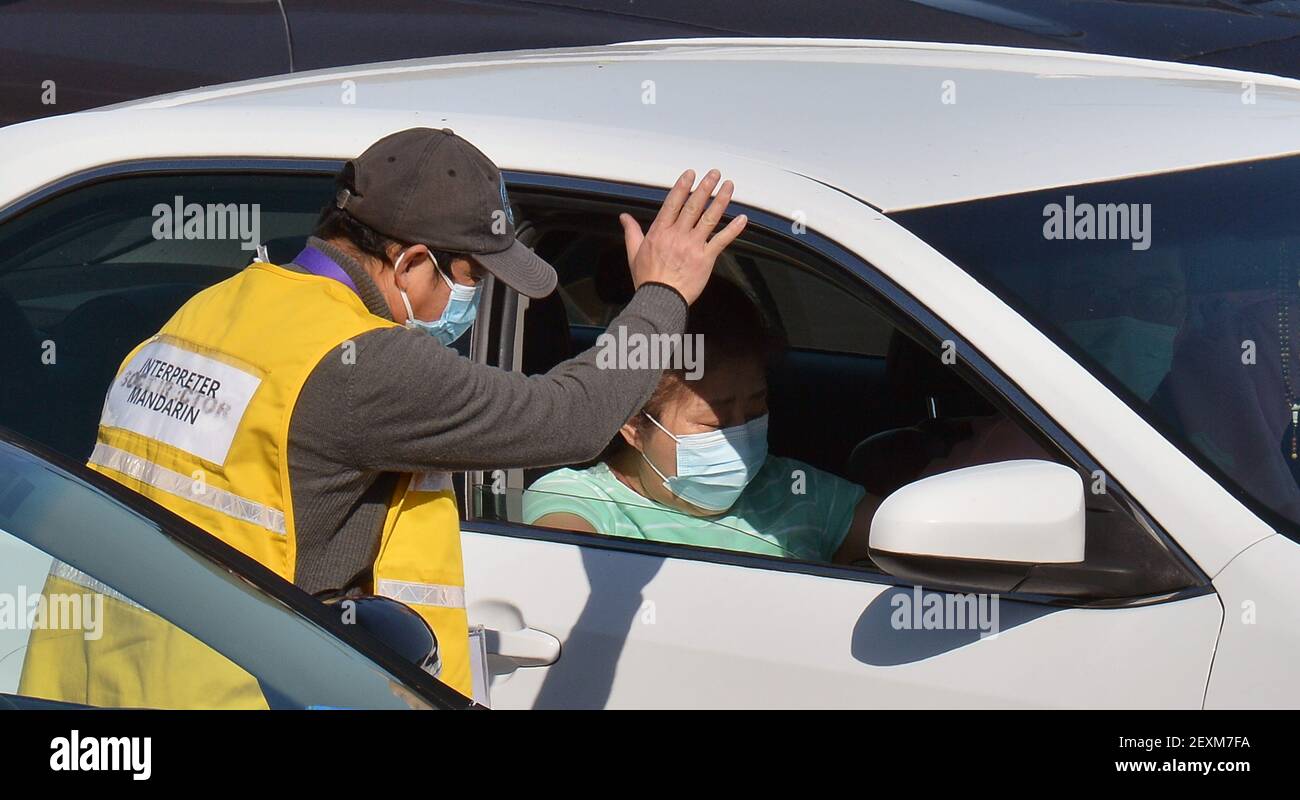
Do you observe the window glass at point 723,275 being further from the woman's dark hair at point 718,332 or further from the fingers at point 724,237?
the fingers at point 724,237

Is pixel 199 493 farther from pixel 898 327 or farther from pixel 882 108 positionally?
pixel 882 108

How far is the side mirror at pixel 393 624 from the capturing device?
182 cm

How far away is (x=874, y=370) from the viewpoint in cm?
344

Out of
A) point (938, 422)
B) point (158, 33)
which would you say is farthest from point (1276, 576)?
point (158, 33)

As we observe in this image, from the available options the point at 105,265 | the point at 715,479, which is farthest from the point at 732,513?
the point at 105,265

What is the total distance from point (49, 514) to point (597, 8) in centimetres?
447

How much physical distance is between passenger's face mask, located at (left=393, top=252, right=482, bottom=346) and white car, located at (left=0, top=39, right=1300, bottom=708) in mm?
285

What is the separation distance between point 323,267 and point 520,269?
0.29 m

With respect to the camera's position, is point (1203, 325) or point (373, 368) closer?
point (373, 368)

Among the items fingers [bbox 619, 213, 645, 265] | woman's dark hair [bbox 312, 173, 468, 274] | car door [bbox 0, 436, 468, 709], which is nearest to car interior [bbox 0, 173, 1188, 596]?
fingers [bbox 619, 213, 645, 265]

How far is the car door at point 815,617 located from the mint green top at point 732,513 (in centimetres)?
8

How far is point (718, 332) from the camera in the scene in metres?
2.71

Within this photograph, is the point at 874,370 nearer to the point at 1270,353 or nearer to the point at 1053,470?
the point at 1270,353
